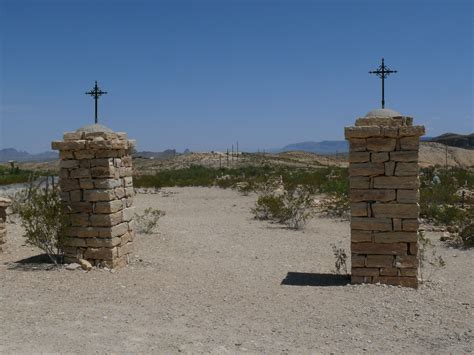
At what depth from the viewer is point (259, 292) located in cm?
780

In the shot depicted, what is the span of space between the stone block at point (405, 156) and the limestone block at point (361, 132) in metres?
0.40

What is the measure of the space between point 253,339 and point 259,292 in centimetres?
205

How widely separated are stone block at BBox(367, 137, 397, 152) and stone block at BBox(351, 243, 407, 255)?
1.44 metres

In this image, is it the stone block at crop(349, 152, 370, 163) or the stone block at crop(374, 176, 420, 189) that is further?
the stone block at crop(349, 152, 370, 163)

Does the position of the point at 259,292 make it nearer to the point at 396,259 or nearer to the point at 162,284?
the point at 162,284

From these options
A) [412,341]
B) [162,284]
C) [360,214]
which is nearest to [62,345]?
[162,284]

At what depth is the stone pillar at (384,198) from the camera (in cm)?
770

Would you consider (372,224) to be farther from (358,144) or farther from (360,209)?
(358,144)

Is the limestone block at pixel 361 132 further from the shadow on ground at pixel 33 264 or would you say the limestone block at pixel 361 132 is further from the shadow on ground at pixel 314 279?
the shadow on ground at pixel 33 264

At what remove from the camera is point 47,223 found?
8.89 meters

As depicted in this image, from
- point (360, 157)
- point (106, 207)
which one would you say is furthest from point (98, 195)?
point (360, 157)

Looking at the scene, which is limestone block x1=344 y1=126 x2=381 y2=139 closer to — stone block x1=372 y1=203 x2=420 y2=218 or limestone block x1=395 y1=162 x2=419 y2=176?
limestone block x1=395 y1=162 x2=419 y2=176

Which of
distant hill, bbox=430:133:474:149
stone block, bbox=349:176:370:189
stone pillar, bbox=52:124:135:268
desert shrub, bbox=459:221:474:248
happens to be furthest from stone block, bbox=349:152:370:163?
distant hill, bbox=430:133:474:149

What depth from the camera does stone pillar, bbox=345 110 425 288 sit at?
7.70 meters
